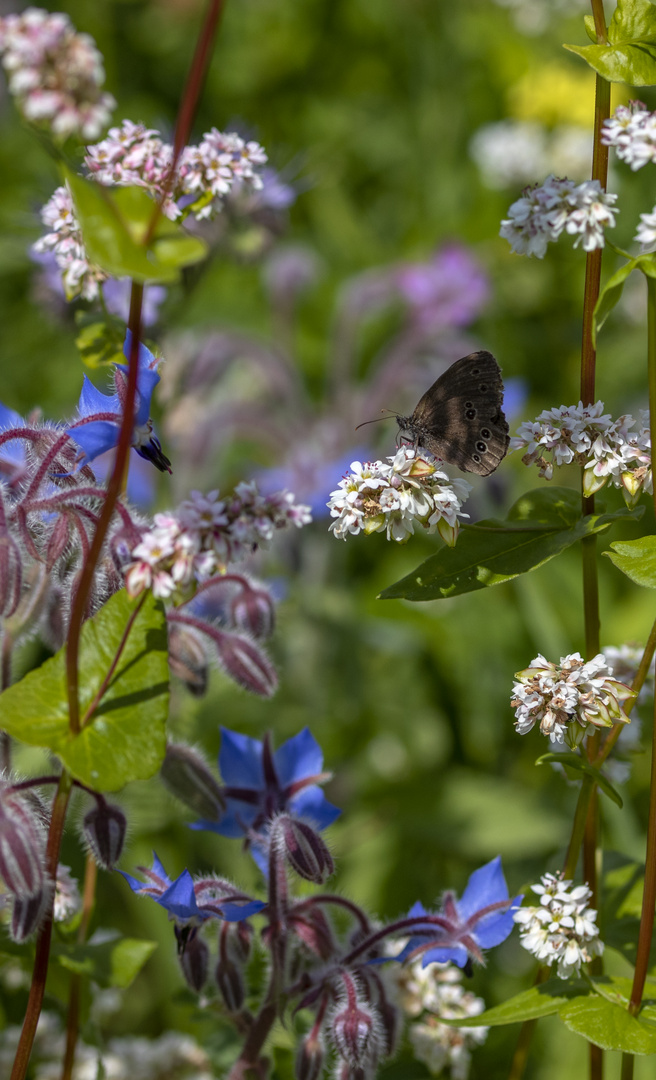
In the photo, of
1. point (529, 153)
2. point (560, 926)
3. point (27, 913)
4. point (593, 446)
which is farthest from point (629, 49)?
point (529, 153)

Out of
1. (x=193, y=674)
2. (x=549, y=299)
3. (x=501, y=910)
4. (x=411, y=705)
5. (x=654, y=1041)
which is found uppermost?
(x=549, y=299)

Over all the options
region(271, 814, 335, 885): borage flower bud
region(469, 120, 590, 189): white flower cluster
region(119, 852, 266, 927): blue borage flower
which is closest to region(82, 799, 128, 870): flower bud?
region(119, 852, 266, 927): blue borage flower

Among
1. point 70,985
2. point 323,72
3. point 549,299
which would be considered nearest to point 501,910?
point 70,985

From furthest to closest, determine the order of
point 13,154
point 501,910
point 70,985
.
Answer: point 13,154 < point 70,985 < point 501,910

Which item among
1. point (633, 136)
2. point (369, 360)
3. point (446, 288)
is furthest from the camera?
point (369, 360)

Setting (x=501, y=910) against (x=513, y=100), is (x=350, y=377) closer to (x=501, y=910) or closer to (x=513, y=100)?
(x=513, y=100)

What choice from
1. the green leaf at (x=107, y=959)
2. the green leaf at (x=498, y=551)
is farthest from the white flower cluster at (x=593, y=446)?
the green leaf at (x=107, y=959)

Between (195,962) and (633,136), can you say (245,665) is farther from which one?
(633,136)
